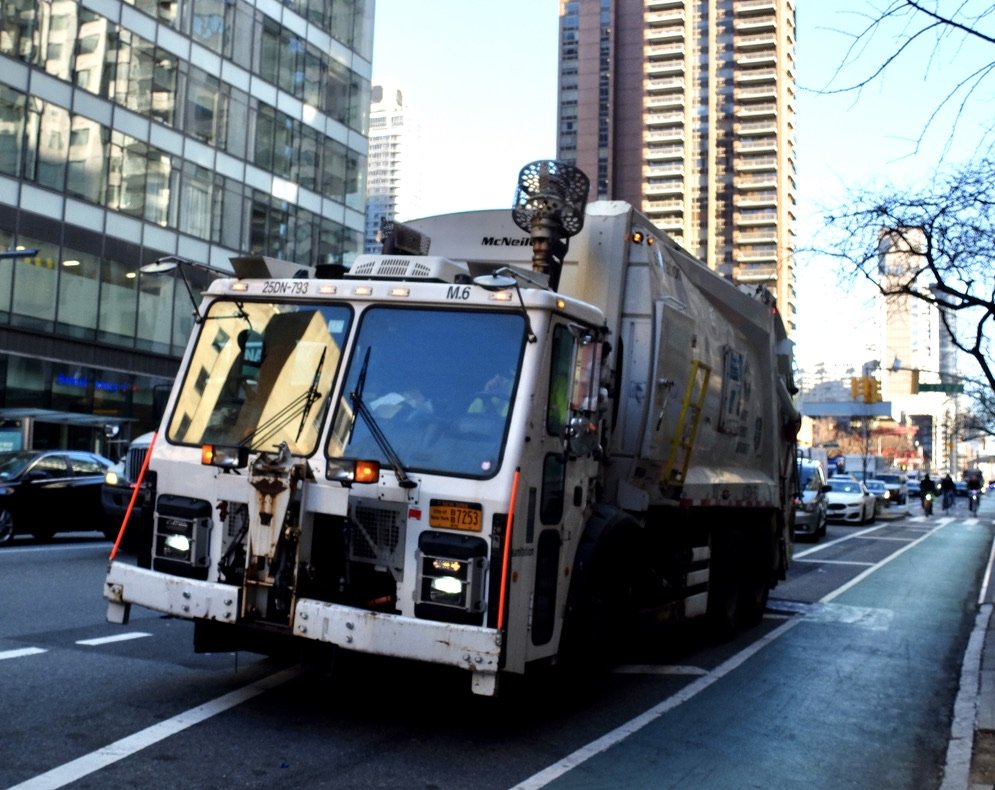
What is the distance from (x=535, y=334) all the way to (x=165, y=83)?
1264 inches

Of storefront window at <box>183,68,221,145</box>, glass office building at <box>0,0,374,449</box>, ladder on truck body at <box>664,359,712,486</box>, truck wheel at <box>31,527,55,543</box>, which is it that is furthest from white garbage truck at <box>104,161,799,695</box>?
storefront window at <box>183,68,221,145</box>

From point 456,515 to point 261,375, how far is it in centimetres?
173

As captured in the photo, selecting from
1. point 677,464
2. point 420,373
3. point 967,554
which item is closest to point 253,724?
point 420,373

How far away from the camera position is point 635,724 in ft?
23.0

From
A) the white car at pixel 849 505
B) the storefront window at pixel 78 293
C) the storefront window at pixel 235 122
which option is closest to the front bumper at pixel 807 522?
the white car at pixel 849 505

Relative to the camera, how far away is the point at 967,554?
24422mm

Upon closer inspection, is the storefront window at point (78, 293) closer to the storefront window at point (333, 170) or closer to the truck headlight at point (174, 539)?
the storefront window at point (333, 170)

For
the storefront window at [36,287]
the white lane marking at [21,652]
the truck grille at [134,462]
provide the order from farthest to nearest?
1. the storefront window at [36,287]
2. the truck grille at [134,462]
3. the white lane marking at [21,652]

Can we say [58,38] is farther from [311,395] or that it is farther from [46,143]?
[311,395]

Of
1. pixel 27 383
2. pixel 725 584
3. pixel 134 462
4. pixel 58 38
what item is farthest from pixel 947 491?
pixel 134 462

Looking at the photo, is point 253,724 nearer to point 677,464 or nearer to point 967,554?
point 677,464

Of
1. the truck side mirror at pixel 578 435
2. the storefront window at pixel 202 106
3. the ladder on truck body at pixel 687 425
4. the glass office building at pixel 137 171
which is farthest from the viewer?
the storefront window at pixel 202 106

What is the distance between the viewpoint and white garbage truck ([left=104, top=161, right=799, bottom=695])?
5914 mm

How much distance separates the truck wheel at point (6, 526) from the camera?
53.0 ft
